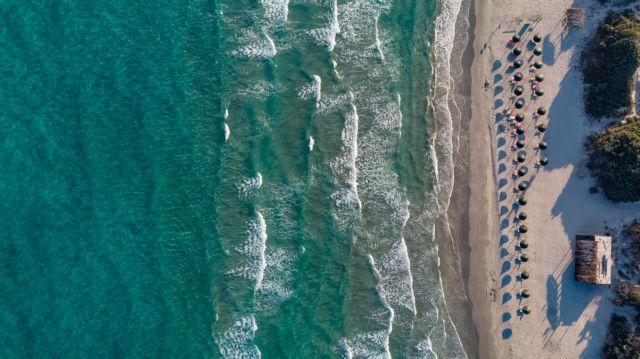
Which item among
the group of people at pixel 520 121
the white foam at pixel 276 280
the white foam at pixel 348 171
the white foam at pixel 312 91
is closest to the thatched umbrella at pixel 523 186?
the group of people at pixel 520 121

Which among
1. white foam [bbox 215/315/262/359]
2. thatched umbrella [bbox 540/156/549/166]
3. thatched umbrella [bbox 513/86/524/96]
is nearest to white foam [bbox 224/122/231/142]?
white foam [bbox 215/315/262/359]

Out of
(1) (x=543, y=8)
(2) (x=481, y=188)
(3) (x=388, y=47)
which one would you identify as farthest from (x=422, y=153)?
(1) (x=543, y=8)

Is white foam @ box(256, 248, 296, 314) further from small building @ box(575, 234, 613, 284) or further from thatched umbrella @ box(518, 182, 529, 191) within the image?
small building @ box(575, 234, 613, 284)

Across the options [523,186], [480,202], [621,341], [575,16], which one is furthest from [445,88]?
[621,341]

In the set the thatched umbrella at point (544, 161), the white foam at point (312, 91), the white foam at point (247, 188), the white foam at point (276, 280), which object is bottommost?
the white foam at point (276, 280)

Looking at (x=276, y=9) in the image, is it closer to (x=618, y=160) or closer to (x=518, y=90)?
(x=518, y=90)

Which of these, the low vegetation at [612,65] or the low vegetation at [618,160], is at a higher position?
the low vegetation at [612,65]

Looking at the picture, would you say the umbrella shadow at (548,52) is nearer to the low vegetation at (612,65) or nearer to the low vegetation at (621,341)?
the low vegetation at (612,65)
